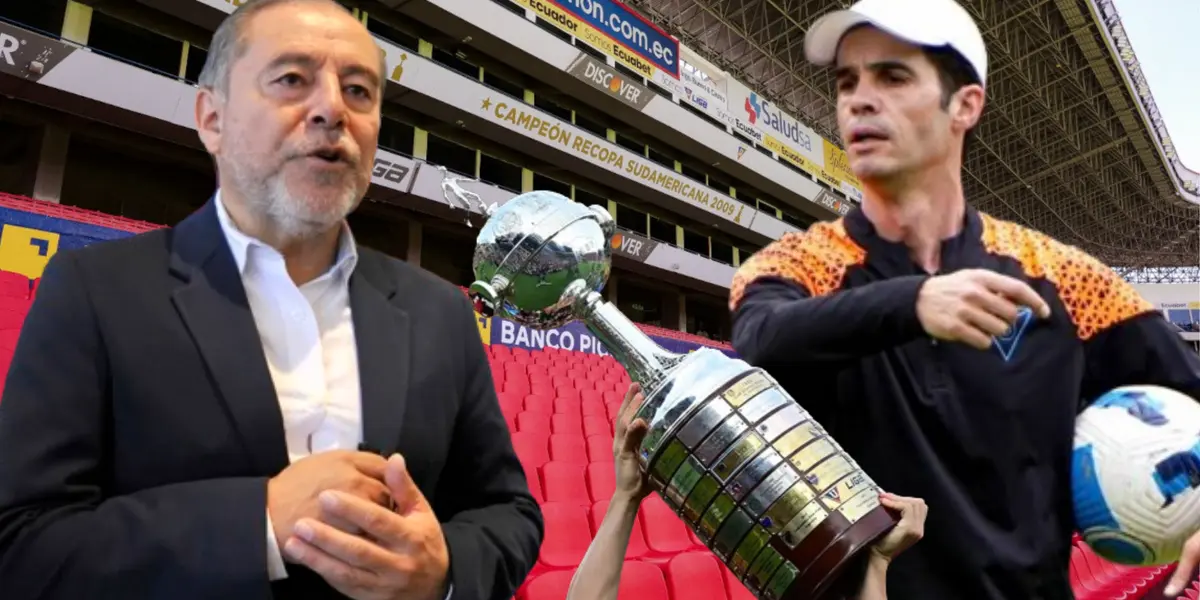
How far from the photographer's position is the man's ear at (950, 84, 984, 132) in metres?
0.76

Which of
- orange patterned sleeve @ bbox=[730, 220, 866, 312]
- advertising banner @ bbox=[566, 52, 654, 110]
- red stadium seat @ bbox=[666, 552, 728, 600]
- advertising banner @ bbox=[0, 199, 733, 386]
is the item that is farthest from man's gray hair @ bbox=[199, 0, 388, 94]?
advertising banner @ bbox=[566, 52, 654, 110]

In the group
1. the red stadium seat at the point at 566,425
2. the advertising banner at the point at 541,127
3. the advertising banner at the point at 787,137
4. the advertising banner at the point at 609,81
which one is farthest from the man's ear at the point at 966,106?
the advertising banner at the point at 787,137

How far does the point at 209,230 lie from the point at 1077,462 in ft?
3.06

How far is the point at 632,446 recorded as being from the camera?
28.9 inches

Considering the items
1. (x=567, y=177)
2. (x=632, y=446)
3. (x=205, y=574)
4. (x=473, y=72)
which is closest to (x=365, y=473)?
(x=205, y=574)

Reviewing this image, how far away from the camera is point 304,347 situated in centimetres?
72

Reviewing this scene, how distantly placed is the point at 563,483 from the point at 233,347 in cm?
237

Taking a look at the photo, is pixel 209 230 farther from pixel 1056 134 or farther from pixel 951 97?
pixel 1056 134

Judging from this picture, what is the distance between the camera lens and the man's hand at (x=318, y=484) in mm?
529

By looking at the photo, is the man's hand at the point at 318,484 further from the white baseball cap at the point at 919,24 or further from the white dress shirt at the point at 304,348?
the white baseball cap at the point at 919,24

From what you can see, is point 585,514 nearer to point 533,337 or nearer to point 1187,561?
point 1187,561

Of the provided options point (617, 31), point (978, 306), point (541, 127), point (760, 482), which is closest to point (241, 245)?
point (760, 482)

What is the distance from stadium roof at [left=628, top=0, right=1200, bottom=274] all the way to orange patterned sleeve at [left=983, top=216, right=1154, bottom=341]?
13.8 m

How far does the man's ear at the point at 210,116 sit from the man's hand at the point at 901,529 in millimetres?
764
